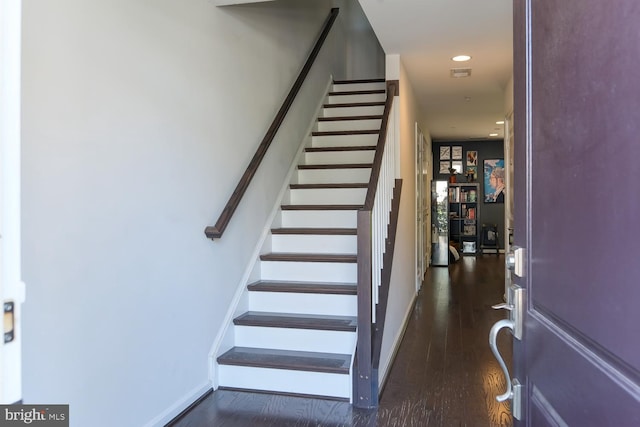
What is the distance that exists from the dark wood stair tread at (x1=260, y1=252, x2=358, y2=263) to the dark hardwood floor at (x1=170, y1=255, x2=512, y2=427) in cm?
84

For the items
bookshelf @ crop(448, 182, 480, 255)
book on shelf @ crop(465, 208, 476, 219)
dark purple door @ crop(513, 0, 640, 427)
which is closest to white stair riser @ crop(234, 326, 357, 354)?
dark purple door @ crop(513, 0, 640, 427)

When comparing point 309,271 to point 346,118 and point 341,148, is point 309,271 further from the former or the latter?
point 346,118

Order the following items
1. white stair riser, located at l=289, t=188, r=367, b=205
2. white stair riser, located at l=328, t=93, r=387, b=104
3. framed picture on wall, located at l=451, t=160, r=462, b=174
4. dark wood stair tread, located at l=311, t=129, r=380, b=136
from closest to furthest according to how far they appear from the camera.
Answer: white stair riser, located at l=289, t=188, r=367, b=205 → dark wood stair tread, located at l=311, t=129, r=380, b=136 → white stair riser, located at l=328, t=93, r=387, b=104 → framed picture on wall, located at l=451, t=160, r=462, b=174

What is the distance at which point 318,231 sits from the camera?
3.76 meters

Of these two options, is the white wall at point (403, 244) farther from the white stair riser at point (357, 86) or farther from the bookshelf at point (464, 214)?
the bookshelf at point (464, 214)

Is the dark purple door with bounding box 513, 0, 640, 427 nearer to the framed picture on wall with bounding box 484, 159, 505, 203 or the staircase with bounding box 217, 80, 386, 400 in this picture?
the staircase with bounding box 217, 80, 386, 400

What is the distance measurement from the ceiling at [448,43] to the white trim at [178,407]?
8.45 ft

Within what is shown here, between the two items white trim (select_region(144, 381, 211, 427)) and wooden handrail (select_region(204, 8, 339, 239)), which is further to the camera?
wooden handrail (select_region(204, 8, 339, 239))

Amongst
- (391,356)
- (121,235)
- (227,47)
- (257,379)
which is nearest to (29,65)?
(121,235)

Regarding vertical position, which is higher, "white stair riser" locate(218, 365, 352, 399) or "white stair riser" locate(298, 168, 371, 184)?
"white stair riser" locate(298, 168, 371, 184)

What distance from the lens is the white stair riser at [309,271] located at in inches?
136

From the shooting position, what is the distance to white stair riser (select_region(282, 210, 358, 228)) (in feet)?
12.9

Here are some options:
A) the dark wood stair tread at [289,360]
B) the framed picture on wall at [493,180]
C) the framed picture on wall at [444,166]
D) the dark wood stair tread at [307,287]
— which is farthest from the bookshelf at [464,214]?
the dark wood stair tread at [289,360]

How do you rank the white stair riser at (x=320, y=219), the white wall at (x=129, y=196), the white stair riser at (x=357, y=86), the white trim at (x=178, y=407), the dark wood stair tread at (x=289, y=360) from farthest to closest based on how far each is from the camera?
the white stair riser at (x=357, y=86) → the white stair riser at (x=320, y=219) → the dark wood stair tread at (x=289, y=360) → the white trim at (x=178, y=407) → the white wall at (x=129, y=196)
